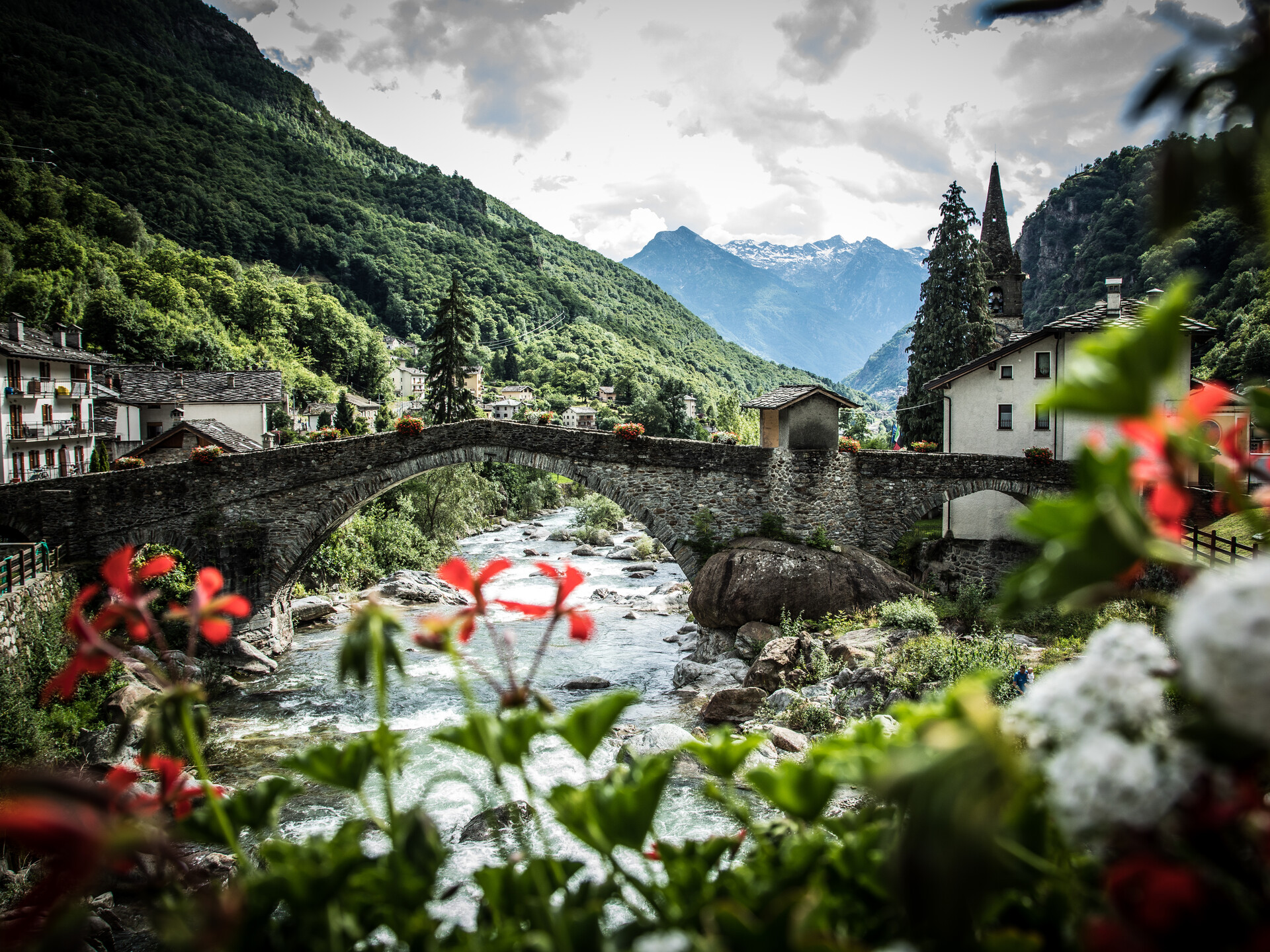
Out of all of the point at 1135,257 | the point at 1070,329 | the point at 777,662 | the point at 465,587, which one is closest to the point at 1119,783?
the point at 465,587

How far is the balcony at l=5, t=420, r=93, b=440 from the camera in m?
25.7

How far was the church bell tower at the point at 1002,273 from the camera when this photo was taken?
35406mm

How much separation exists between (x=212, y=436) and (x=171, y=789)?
29177 mm

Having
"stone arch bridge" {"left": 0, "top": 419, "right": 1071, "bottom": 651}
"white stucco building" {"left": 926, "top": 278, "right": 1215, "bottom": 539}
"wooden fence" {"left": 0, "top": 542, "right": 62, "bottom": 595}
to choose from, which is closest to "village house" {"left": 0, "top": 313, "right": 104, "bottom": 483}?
"wooden fence" {"left": 0, "top": 542, "right": 62, "bottom": 595}

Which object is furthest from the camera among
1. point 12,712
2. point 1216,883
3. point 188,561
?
point 188,561

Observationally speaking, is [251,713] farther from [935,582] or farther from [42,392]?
[42,392]

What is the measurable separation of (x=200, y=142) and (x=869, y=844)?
122 metres

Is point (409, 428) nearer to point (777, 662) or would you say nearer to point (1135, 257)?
point (777, 662)

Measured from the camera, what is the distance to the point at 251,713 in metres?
14.3

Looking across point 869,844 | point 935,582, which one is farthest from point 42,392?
point 869,844

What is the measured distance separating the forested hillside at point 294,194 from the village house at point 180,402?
15.5m

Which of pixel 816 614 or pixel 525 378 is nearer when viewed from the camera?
pixel 816 614

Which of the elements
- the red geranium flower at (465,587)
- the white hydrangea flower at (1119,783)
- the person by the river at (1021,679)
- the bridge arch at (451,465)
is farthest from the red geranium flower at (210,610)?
the bridge arch at (451,465)

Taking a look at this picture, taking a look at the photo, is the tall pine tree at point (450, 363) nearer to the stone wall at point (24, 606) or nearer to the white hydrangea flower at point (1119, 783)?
the stone wall at point (24, 606)
